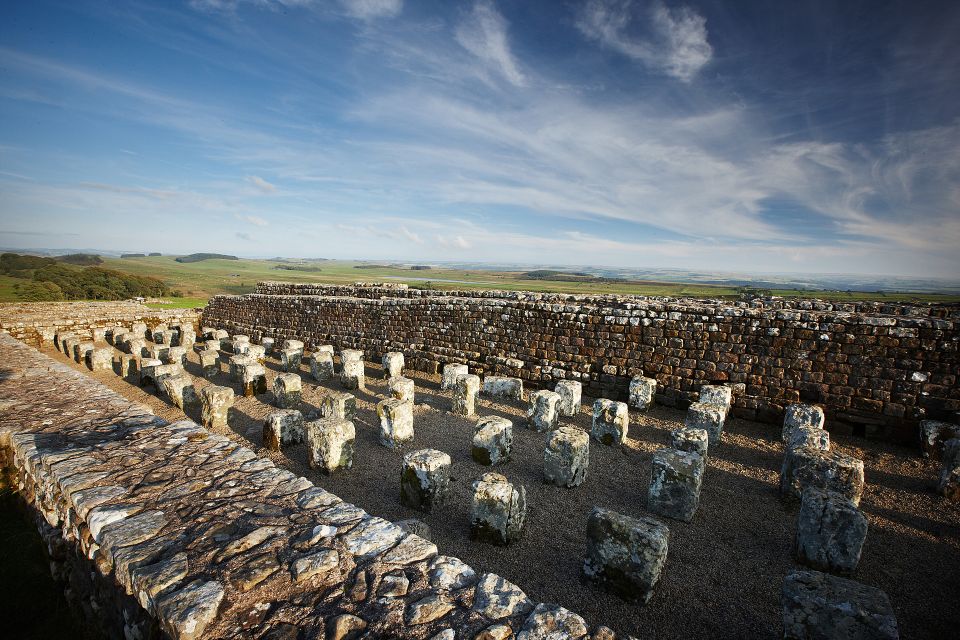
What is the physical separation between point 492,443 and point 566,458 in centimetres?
126

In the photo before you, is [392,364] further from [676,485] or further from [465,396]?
[676,485]

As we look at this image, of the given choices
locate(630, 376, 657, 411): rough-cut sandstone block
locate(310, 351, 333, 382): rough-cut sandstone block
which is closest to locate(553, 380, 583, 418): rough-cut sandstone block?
locate(630, 376, 657, 411): rough-cut sandstone block

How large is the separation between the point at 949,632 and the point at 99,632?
765 cm

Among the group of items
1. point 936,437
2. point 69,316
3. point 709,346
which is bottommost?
point 69,316

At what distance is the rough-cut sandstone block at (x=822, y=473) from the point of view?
5125mm

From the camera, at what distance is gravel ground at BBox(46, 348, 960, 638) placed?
3783 millimetres

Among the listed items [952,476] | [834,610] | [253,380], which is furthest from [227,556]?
[952,476]

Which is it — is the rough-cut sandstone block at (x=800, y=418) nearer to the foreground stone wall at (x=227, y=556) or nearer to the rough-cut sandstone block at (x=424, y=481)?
the rough-cut sandstone block at (x=424, y=481)

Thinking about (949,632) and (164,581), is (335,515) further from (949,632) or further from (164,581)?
(949,632)

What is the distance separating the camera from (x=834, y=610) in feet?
9.52

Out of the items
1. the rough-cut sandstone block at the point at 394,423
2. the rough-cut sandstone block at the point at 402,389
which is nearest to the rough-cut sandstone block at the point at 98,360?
the rough-cut sandstone block at the point at 402,389

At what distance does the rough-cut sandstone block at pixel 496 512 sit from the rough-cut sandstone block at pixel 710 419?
4.40m

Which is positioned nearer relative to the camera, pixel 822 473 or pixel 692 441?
pixel 822 473

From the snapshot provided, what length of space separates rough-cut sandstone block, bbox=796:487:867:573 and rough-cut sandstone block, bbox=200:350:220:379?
13468 mm
